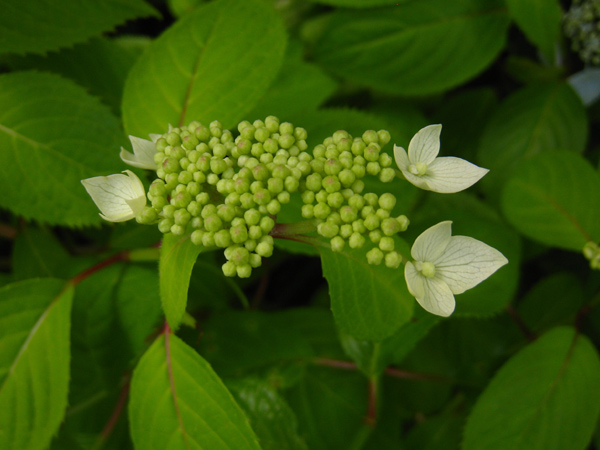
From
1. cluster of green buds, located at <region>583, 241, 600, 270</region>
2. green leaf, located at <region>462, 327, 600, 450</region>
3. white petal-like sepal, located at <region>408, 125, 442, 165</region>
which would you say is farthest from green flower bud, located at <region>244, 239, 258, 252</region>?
cluster of green buds, located at <region>583, 241, 600, 270</region>

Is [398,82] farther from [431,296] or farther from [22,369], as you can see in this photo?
[22,369]

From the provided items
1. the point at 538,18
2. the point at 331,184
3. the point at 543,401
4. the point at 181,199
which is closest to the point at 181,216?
the point at 181,199

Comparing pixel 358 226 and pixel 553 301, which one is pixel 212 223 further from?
pixel 553 301

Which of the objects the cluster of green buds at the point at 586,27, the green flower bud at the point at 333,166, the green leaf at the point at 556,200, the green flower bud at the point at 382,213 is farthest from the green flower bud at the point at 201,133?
the cluster of green buds at the point at 586,27

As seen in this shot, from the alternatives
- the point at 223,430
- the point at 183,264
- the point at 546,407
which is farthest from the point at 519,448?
the point at 183,264

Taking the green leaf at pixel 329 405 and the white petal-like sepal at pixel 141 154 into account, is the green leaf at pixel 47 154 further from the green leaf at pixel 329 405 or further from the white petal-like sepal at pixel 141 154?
the green leaf at pixel 329 405

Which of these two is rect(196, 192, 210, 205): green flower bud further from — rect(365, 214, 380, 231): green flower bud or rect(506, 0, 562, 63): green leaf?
rect(506, 0, 562, 63): green leaf
